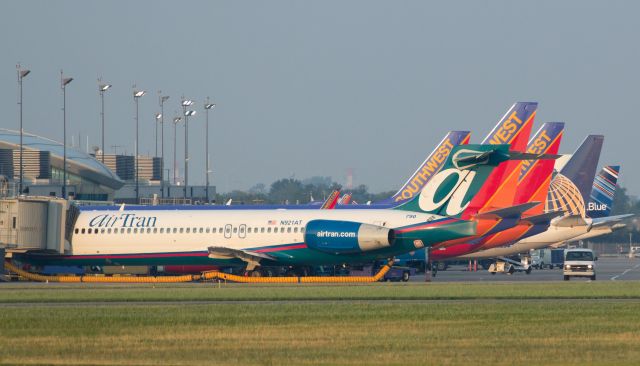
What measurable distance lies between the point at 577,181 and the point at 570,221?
13.2 feet

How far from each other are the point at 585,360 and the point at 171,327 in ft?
41.9

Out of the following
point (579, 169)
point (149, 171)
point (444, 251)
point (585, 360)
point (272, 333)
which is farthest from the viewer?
point (149, 171)

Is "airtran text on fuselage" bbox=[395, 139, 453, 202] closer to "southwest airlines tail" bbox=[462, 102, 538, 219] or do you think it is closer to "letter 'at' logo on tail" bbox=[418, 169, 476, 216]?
"southwest airlines tail" bbox=[462, 102, 538, 219]

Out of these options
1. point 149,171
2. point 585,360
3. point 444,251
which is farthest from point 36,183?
point 585,360

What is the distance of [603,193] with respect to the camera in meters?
105

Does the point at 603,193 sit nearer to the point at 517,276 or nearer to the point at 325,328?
the point at 517,276

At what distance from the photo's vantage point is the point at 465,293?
52.7 meters

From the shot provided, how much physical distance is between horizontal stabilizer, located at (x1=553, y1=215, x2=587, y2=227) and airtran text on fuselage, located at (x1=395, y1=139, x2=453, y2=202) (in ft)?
30.5

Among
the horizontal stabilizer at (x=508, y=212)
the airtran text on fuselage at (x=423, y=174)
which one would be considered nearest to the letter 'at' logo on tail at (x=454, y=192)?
the horizontal stabilizer at (x=508, y=212)

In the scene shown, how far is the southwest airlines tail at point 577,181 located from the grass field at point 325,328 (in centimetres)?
3499

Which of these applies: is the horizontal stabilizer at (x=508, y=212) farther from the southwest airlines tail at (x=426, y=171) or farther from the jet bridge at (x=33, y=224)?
the jet bridge at (x=33, y=224)

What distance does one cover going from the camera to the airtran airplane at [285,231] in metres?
67.4

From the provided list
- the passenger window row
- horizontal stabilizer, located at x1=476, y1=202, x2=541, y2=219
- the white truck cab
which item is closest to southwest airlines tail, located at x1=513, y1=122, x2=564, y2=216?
the white truck cab

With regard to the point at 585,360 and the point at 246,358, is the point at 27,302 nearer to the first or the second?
the point at 246,358
